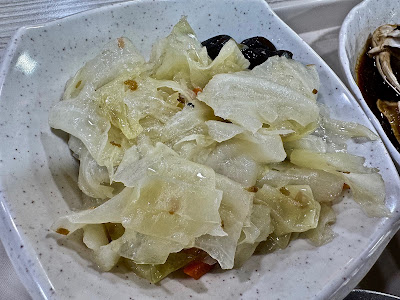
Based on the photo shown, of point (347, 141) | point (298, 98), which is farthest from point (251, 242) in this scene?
point (347, 141)

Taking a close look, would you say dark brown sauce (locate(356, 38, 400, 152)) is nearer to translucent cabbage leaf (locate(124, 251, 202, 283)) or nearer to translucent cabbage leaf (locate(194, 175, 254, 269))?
translucent cabbage leaf (locate(194, 175, 254, 269))

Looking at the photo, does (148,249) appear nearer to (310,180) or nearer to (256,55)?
(310,180)

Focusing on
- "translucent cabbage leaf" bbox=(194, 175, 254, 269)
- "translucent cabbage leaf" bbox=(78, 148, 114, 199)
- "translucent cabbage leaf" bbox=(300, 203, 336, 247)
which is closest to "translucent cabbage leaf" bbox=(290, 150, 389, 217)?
"translucent cabbage leaf" bbox=(300, 203, 336, 247)

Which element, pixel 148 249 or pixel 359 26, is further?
pixel 359 26

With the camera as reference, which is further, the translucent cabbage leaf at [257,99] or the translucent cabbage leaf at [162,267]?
the translucent cabbage leaf at [257,99]

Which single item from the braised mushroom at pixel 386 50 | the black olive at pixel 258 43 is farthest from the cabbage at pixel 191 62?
the braised mushroom at pixel 386 50

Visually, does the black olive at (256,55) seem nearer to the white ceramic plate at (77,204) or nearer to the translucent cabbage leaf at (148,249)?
the white ceramic plate at (77,204)

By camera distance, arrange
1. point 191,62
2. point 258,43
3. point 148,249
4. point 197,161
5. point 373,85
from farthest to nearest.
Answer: point 373,85 < point 258,43 < point 191,62 < point 197,161 < point 148,249

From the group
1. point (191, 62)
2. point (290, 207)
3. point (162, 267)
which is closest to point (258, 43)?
point (191, 62)
